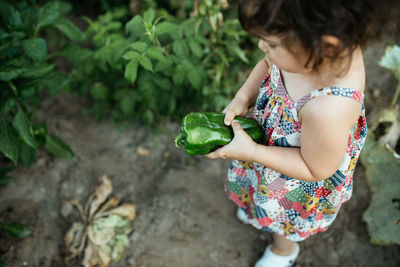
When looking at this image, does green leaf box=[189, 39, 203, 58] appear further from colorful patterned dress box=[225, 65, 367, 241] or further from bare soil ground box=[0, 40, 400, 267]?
bare soil ground box=[0, 40, 400, 267]

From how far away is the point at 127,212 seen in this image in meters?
2.44

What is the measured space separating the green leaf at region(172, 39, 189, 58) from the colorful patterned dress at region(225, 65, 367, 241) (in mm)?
699

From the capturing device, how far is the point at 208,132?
145 centimetres

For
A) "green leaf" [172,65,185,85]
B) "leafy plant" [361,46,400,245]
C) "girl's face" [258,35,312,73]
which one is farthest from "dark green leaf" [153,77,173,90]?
Answer: "leafy plant" [361,46,400,245]

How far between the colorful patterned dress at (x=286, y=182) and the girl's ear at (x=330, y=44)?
129mm

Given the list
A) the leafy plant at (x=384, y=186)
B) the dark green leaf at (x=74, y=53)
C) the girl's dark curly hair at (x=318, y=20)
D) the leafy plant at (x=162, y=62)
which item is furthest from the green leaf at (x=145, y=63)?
the leafy plant at (x=384, y=186)

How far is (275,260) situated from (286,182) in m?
0.79

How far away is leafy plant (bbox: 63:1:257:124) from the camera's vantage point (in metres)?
2.01

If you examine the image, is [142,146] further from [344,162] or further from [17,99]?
[344,162]

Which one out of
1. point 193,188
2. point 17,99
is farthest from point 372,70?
point 17,99

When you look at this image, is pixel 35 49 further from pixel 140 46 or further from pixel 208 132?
pixel 208 132

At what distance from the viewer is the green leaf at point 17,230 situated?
217 cm

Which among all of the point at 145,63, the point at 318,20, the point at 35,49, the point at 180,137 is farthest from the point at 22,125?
the point at 318,20

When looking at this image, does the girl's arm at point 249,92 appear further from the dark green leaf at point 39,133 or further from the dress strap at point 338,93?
the dark green leaf at point 39,133
